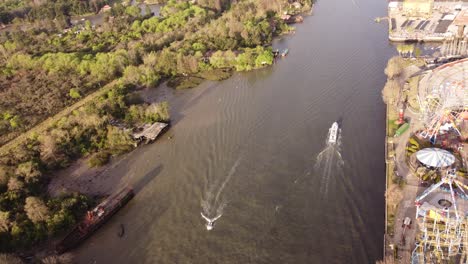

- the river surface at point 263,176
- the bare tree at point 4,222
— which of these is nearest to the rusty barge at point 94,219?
the river surface at point 263,176

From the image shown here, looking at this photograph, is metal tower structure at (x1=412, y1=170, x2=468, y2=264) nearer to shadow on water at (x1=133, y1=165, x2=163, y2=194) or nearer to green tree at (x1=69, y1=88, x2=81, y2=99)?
shadow on water at (x1=133, y1=165, x2=163, y2=194)

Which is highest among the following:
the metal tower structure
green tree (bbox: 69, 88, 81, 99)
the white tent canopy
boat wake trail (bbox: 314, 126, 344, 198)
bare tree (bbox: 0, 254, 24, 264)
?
green tree (bbox: 69, 88, 81, 99)

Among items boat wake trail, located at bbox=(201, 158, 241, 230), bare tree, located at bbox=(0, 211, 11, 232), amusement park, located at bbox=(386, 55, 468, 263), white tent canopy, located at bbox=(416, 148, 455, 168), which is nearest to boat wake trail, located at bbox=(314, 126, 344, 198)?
amusement park, located at bbox=(386, 55, 468, 263)

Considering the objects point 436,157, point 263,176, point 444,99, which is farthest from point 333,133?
point 444,99

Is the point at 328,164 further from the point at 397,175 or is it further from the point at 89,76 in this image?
the point at 89,76

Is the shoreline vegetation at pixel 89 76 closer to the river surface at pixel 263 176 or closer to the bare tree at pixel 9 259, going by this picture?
the bare tree at pixel 9 259
